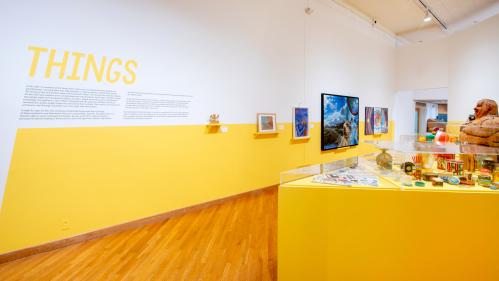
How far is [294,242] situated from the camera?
73.8 inches

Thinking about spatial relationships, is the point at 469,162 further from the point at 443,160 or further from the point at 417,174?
the point at 417,174

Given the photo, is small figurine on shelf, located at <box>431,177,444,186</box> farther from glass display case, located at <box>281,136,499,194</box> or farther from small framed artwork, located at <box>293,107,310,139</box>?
small framed artwork, located at <box>293,107,310,139</box>

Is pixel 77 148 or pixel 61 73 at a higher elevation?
pixel 61 73

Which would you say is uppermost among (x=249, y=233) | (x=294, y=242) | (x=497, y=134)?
(x=497, y=134)

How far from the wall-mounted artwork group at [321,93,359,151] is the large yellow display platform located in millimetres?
4305

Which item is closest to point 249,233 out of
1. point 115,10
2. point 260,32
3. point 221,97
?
point 221,97

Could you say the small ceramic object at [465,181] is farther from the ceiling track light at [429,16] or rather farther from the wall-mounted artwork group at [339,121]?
the ceiling track light at [429,16]

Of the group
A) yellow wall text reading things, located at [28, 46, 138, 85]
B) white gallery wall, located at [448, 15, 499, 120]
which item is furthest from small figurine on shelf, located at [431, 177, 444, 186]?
white gallery wall, located at [448, 15, 499, 120]

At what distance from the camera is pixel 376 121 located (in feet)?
25.7

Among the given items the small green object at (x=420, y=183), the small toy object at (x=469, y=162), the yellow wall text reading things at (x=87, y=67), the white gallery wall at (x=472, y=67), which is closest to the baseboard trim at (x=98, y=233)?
the yellow wall text reading things at (x=87, y=67)

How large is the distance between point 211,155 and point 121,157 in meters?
1.43

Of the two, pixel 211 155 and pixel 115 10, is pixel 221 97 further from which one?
pixel 115 10

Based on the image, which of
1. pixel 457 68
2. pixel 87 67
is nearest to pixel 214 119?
pixel 87 67

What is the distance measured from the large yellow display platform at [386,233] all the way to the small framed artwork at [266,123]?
288cm
